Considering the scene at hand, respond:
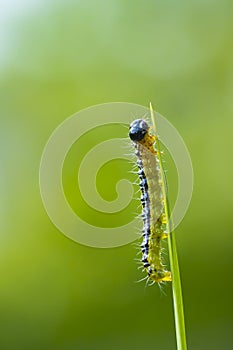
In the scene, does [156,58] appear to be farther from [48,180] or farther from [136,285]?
[136,285]

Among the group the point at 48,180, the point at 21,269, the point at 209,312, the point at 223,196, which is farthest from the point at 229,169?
the point at 21,269

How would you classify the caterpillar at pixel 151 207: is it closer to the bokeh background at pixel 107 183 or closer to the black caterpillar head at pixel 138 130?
the black caterpillar head at pixel 138 130

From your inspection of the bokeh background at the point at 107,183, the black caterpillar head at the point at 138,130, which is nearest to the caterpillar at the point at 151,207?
the black caterpillar head at the point at 138,130

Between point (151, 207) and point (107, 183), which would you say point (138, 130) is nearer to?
point (151, 207)

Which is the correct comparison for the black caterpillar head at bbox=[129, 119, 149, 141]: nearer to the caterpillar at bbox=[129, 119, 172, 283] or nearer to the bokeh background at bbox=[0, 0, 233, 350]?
the caterpillar at bbox=[129, 119, 172, 283]

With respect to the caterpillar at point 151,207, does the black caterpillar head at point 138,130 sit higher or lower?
higher
